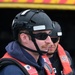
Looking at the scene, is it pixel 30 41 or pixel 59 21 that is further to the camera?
pixel 59 21

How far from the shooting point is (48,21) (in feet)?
8.28

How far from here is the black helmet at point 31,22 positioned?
2.42 metres

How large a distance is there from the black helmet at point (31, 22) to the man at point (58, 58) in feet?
3.87

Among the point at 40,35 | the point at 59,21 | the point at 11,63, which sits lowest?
the point at 59,21

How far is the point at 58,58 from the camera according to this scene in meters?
3.83

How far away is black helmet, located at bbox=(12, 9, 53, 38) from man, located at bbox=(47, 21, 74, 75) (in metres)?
1.18

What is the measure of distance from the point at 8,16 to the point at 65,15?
82cm

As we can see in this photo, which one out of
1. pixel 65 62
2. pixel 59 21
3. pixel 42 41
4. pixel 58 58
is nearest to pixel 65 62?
pixel 65 62

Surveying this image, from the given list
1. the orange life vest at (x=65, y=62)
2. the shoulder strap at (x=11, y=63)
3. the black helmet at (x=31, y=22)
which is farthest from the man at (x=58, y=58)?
the shoulder strap at (x=11, y=63)

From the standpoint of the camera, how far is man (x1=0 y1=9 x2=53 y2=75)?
7.76 feet

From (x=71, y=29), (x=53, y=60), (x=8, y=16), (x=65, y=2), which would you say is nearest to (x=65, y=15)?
(x=71, y=29)

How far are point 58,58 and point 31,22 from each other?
1.43 m

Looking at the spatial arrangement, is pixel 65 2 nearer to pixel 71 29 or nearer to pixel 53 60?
pixel 53 60

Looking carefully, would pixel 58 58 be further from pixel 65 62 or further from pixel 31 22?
pixel 31 22
